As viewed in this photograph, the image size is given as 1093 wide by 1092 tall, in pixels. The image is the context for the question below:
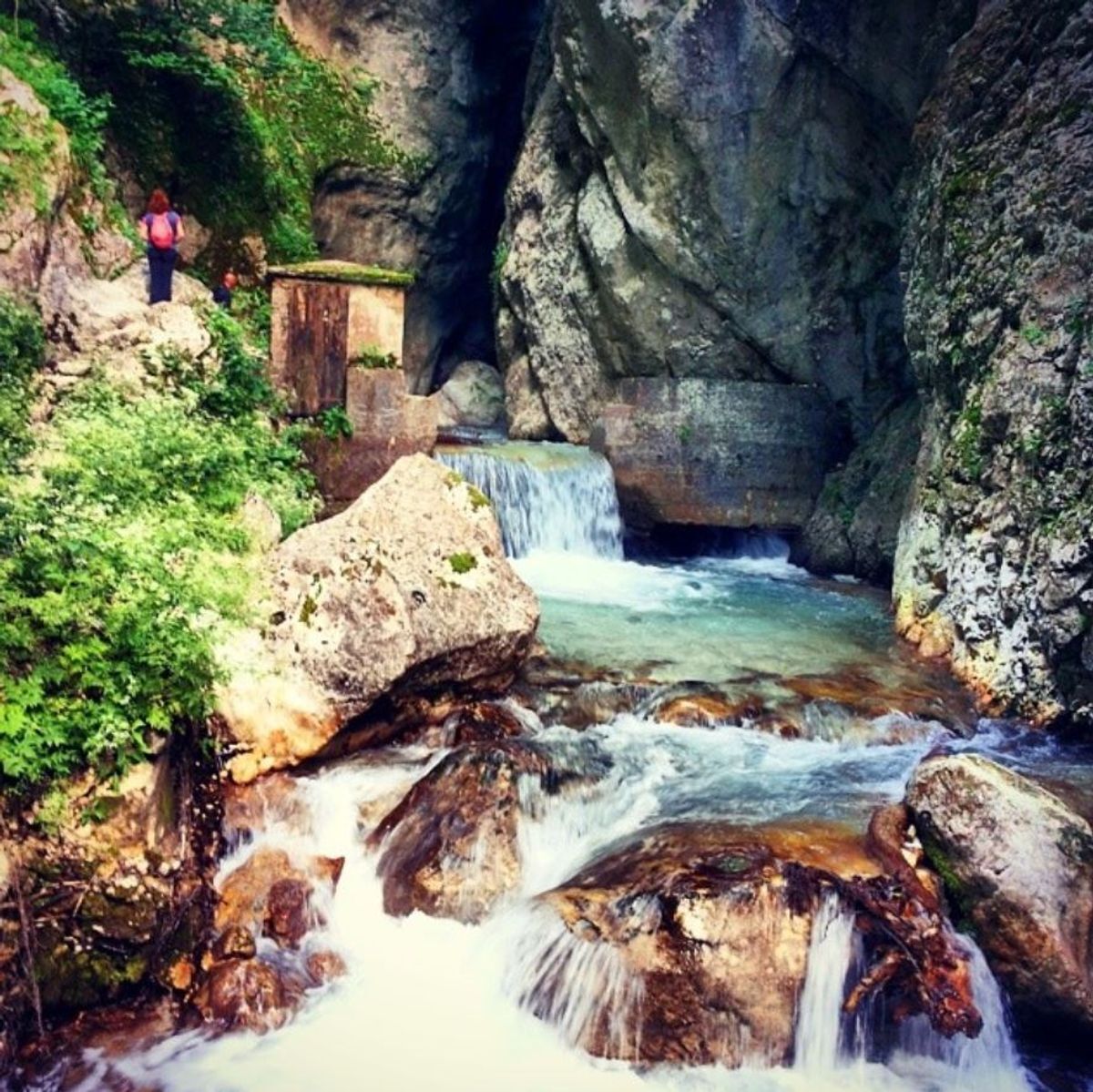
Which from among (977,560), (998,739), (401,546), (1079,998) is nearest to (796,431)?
(977,560)

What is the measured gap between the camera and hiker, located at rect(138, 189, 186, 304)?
1128cm

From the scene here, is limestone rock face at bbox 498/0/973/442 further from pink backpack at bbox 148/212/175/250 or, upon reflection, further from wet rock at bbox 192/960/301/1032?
wet rock at bbox 192/960/301/1032

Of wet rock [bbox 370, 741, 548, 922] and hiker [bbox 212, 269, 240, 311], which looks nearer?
wet rock [bbox 370, 741, 548, 922]

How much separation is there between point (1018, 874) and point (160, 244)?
10.9 meters

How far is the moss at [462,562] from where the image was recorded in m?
7.84

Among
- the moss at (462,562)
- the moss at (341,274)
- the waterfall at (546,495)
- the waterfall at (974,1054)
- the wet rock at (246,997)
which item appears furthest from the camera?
the waterfall at (546,495)

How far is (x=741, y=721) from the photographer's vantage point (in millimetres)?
7711

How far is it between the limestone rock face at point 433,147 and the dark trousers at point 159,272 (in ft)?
23.4

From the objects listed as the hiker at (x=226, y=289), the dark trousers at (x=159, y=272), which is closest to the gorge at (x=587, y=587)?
the hiker at (x=226, y=289)

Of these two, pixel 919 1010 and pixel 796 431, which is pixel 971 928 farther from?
pixel 796 431

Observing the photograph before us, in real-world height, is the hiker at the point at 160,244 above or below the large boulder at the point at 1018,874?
above

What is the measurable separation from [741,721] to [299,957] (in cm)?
379

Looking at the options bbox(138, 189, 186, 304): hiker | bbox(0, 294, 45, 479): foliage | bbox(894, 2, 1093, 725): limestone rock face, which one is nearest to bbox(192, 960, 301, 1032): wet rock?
bbox(0, 294, 45, 479): foliage

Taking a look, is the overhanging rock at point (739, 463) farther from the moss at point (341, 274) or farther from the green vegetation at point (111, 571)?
the green vegetation at point (111, 571)
